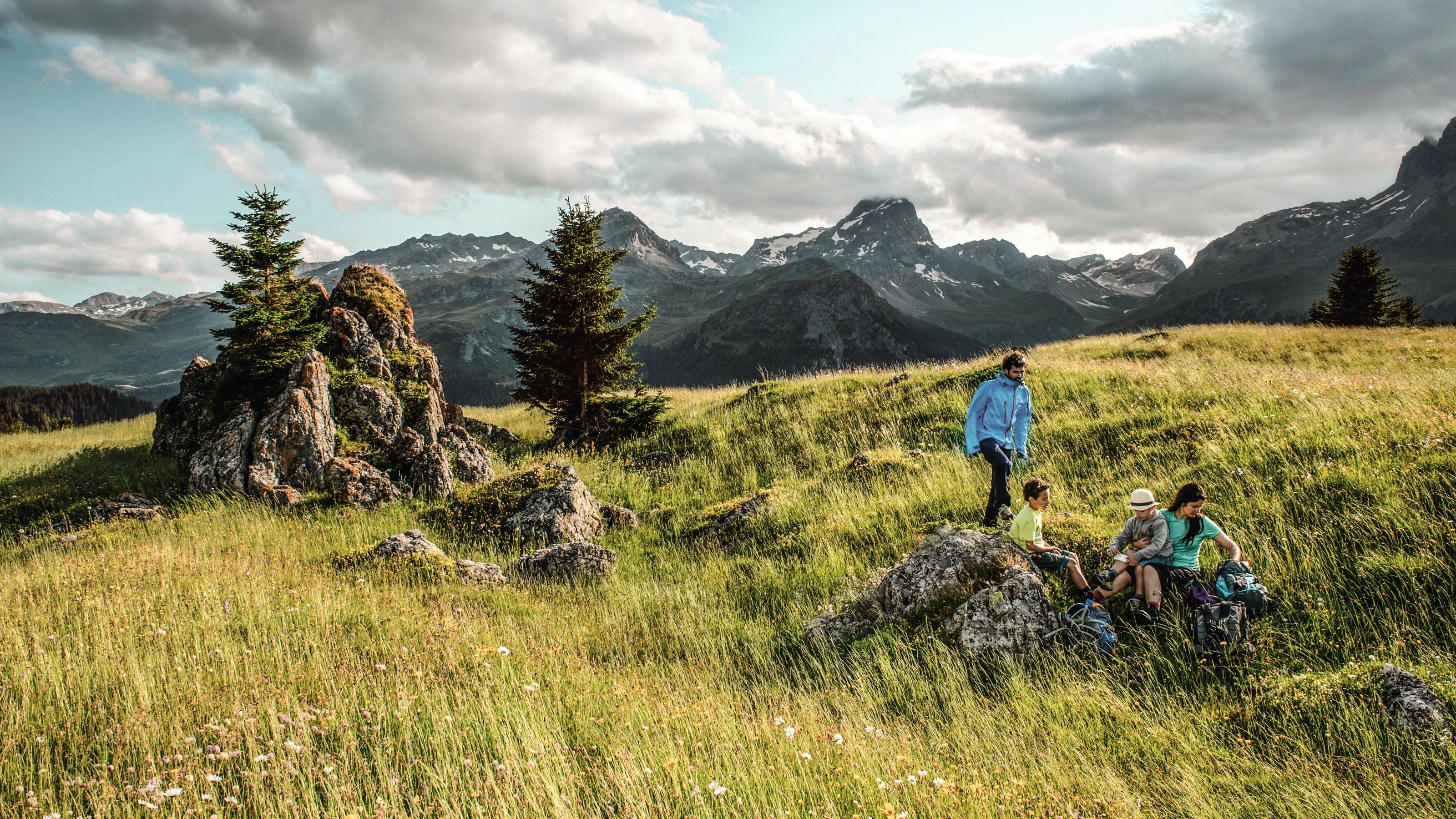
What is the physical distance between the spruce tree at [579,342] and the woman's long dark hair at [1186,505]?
1352cm

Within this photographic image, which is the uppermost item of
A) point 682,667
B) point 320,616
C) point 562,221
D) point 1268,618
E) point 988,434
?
point 562,221

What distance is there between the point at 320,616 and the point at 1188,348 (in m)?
24.7

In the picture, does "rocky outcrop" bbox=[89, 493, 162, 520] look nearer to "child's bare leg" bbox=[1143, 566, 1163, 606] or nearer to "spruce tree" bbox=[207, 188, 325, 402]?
"spruce tree" bbox=[207, 188, 325, 402]

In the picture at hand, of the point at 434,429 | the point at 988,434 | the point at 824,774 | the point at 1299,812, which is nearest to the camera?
the point at 1299,812

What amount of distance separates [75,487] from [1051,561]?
1940 cm

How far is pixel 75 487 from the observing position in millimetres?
13695

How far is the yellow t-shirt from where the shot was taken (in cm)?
681

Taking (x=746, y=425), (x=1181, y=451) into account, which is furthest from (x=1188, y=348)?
(x=746, y=425)

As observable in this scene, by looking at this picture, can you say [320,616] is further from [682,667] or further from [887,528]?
[887,528]

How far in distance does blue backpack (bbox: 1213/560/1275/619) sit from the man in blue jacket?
9.05 feet

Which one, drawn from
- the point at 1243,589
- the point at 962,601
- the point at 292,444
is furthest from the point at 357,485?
the point at 1243,589

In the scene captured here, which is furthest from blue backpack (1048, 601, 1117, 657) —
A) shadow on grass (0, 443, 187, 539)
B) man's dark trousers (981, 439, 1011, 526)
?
shadow on grass (0, 443, 187, 539)

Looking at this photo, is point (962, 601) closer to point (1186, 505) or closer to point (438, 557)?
point (1186, 505)

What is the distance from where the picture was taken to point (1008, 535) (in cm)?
714
